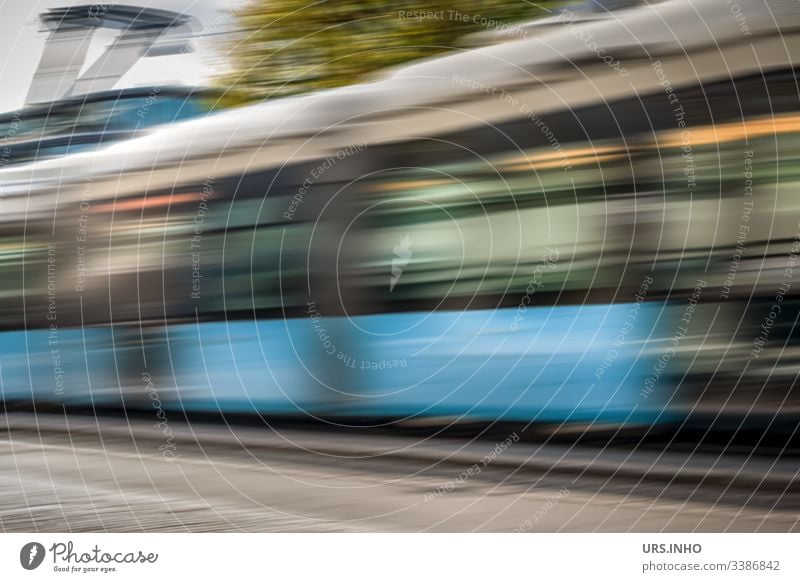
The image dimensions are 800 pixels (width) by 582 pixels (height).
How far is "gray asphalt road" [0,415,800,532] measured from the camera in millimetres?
2695

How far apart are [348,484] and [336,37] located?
1.50 meters

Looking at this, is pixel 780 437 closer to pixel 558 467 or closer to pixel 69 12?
pixel 558 467

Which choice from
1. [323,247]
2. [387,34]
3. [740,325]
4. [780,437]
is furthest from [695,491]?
[387,34]

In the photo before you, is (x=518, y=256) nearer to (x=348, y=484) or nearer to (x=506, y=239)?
(x=506, y=239)

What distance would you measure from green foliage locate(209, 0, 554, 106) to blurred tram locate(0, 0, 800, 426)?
7 centimetres

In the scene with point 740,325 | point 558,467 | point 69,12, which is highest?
point 69,12

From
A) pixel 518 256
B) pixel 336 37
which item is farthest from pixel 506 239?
pixel 336 37

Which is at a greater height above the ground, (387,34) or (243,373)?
(387,34)

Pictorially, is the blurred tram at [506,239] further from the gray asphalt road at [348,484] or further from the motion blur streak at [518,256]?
the gray asphalt road at [348,484]

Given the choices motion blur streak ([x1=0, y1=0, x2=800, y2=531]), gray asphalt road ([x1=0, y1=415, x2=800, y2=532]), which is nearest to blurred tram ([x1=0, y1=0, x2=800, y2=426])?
motion blur streak ([x1=0, y1=0, x2=800, y2=531])

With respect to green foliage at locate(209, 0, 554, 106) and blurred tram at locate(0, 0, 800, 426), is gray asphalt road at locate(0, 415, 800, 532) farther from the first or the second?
green foliage at locate(209, 0, 554, 106)

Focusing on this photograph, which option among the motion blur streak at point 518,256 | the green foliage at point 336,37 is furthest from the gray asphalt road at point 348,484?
the green foliage at point 336,37

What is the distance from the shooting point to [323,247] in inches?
109
